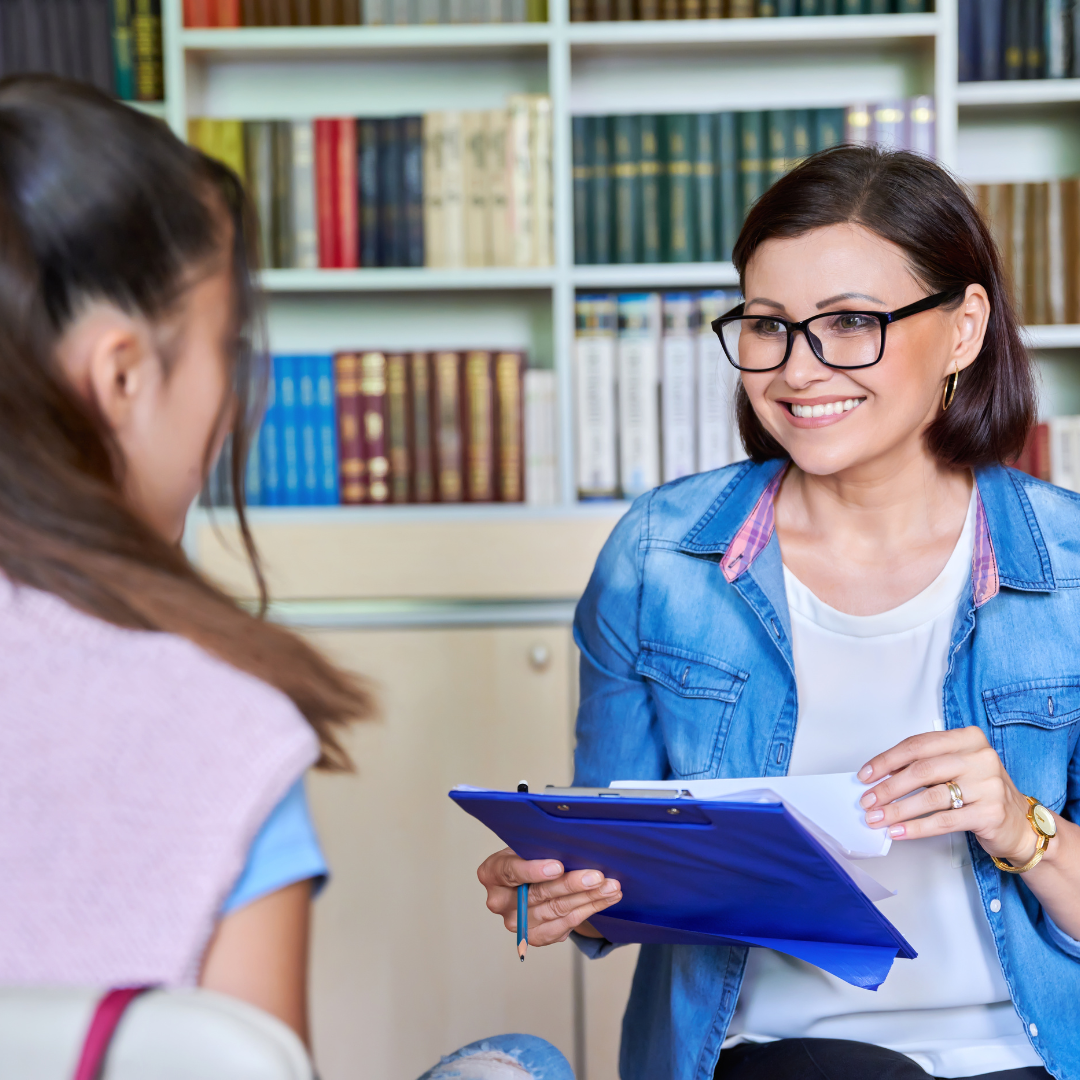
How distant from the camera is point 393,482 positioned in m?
2.00

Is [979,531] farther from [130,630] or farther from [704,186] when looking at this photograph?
[704,186]

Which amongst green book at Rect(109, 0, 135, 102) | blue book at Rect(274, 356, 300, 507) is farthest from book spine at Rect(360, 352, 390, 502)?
green book at Rect(109, 0, 135, 102)

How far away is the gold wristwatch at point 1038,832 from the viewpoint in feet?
3.09

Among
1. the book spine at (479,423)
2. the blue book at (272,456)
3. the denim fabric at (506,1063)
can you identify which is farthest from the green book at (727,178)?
the denim fabric at (506,1063)

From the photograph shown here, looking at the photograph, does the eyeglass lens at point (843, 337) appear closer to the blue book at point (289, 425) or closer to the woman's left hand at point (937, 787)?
the woman's left hand at point (937, 787)

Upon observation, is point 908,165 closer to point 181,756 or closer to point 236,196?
point 236,196

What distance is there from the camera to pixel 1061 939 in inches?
39.8

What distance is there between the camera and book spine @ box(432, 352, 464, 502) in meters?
1.98

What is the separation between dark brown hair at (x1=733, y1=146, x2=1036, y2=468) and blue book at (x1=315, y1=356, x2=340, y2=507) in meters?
0.97

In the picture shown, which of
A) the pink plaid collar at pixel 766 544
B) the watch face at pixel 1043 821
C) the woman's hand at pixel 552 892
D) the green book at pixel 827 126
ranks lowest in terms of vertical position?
the woman's hand at pixel 552 892

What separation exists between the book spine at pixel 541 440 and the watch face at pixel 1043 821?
114 cm

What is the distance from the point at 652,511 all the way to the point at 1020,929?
21.0 inches

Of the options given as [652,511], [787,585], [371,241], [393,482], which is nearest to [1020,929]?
[787,585]

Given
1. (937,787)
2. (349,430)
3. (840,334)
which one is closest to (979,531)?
(840,334)
